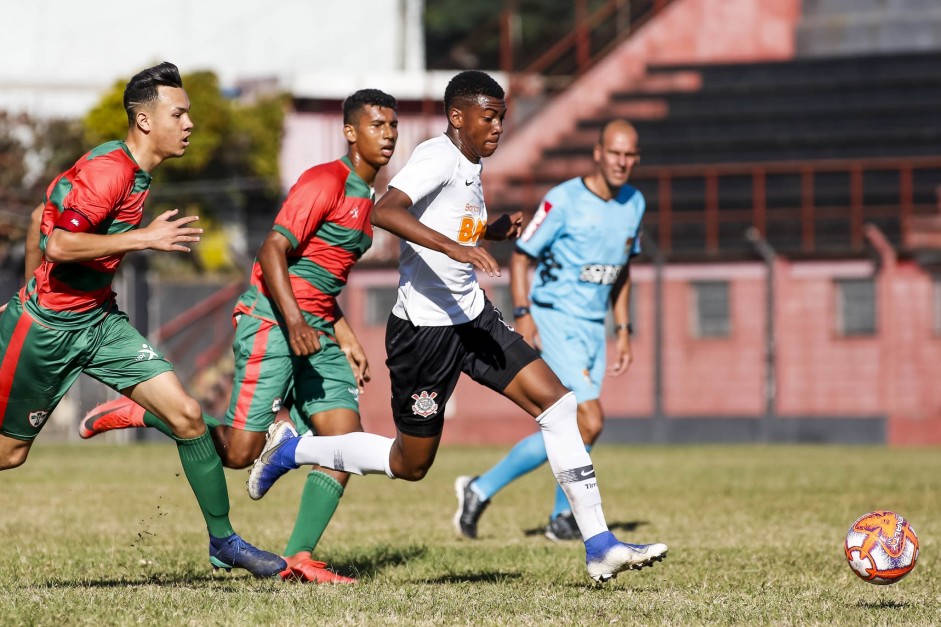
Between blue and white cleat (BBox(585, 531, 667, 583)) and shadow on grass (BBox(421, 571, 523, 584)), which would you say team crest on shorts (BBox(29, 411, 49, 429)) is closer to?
shadow on grass (BBox(421, 571, 523, 584))

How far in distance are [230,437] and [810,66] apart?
24.7 m

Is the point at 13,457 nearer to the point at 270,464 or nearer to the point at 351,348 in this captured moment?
the point at 270,464

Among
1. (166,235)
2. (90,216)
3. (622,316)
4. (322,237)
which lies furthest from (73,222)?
(622,316)

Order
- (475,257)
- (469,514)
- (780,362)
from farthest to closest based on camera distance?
(780,362) → (469,514) → (475,257)

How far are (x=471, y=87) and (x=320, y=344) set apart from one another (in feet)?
4.94

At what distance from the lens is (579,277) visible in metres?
10.0

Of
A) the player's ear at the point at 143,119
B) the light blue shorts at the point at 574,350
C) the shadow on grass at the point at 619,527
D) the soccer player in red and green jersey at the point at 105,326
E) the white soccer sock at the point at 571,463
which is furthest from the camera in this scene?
the shadow on grass at the point at 619,527

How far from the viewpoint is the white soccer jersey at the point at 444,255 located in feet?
23.0

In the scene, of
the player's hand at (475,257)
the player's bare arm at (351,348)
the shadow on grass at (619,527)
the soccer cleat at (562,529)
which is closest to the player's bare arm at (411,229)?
the player's hand at (475,257)

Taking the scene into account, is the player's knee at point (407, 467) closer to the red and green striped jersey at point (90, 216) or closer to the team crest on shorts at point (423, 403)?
the team crest on shorts at point (423, 403)

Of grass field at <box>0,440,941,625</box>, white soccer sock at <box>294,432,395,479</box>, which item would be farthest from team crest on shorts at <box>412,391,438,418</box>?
grass field at <box>0,440,941,625</box>

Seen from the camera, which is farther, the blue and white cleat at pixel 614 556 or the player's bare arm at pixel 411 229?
the blue and white cleat at pixel 614 556

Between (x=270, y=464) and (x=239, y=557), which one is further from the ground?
(x=270, y=464)

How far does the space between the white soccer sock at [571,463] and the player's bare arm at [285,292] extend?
111 cm
